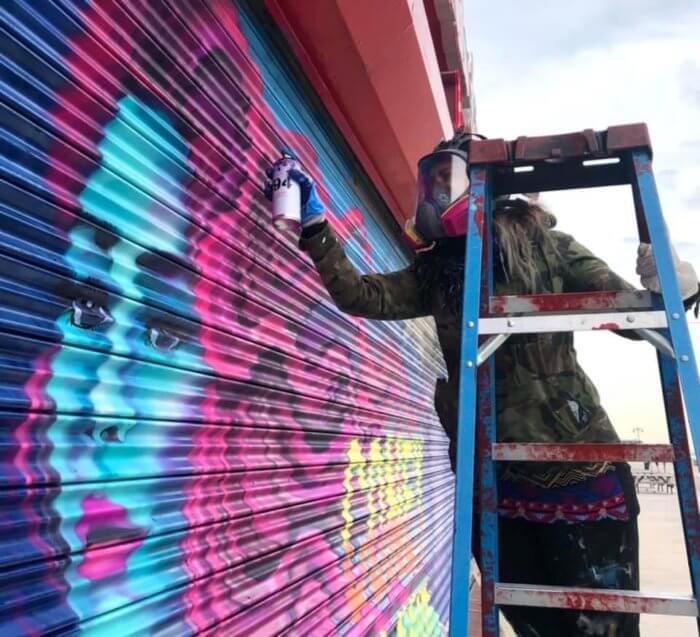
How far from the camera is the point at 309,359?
3211 millimetres

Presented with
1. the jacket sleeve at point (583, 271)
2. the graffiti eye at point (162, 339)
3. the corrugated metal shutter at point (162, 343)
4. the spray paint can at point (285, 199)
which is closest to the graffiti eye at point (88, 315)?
the corrugated metal shutter at point (162, 343)

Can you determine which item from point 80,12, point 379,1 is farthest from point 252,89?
point 80,12

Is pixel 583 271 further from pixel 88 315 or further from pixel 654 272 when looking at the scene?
pixel 88 315

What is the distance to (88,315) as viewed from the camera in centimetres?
167

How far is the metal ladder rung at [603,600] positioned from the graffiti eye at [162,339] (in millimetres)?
1300

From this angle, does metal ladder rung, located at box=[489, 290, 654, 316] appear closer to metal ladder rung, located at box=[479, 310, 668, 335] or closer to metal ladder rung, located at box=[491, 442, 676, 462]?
metal ladder rung, located at box=[479, 310, 668, 335]

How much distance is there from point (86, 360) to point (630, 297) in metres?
1.62

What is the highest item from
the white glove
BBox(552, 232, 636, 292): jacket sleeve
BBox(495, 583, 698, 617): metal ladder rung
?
BBox(552, 232, 636, 292): jacket sleeve

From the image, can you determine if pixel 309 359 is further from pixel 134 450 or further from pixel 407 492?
pixel 407 492

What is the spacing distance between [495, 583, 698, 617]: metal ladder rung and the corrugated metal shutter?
952 mm

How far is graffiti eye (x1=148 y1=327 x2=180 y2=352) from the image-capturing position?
6.35ft

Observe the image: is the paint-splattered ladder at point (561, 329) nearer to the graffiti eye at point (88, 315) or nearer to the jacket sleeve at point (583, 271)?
the jacket sleeve at point (583, 271)

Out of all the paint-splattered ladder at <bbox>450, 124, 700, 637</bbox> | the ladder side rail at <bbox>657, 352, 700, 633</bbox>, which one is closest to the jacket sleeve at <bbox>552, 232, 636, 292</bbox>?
the paint-splattered ladder at <bbox>450, 124, 700, 637</bbox>

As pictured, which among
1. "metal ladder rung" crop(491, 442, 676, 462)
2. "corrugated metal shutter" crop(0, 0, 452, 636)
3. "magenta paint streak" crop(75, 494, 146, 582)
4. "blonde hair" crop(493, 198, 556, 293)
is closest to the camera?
"corrugated metal shutter" crop(0, 0, 452, 636)
